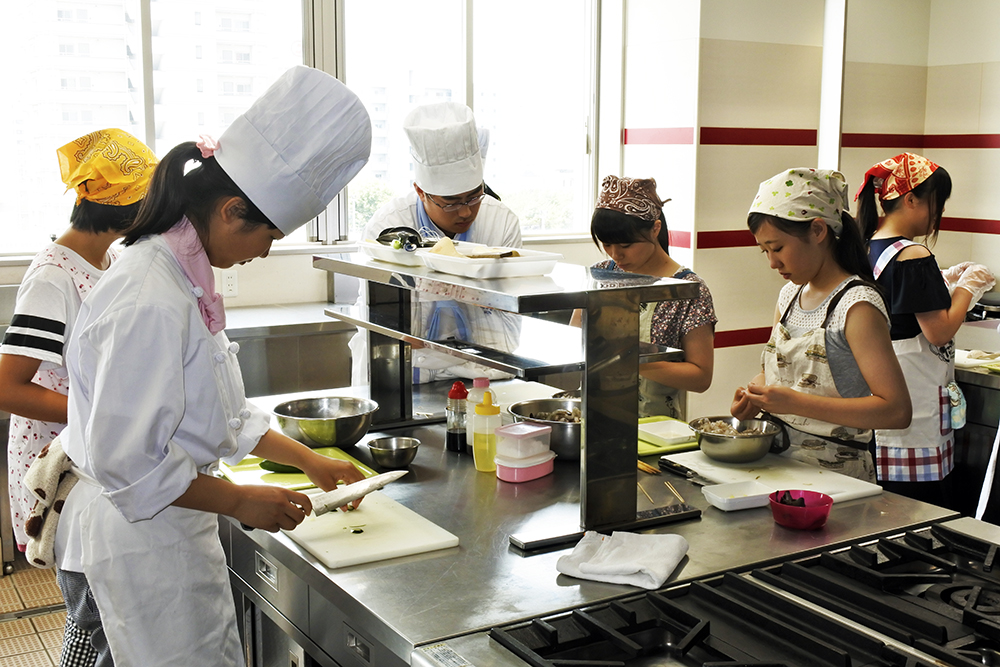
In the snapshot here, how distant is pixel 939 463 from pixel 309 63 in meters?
3.10

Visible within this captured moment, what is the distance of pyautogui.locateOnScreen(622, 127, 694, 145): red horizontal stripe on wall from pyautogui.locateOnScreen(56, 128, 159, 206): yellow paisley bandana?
3.00 meters

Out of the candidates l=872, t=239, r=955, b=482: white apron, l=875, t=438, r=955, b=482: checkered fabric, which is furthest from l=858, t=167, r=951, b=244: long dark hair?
l=875, t=438, r=955, b=482: checkered fabric

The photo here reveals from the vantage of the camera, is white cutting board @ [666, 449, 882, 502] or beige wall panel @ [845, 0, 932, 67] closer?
white cutting board @ [666, 449, 882, 502]

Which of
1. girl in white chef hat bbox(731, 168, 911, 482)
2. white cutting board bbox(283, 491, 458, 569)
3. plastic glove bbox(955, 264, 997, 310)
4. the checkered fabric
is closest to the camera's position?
white cutting board bbox(283, 491, 458, 569)

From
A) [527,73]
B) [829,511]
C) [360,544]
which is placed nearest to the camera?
[360,544]

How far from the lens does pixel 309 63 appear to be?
418cm

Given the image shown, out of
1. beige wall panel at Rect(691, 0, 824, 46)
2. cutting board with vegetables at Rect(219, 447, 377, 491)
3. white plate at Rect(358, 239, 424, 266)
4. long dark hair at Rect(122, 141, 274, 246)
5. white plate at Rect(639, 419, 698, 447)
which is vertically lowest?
cutting board with vegetables at Rect(219, 447, 377, 491)

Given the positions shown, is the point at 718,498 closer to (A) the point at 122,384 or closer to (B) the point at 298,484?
(B) the point at 298,484

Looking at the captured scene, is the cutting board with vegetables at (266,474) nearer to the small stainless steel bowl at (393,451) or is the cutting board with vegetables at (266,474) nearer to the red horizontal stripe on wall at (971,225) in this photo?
the small stainless steel bowl at (393,451)

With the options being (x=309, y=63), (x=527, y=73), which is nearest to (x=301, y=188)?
(x=309, y=63)

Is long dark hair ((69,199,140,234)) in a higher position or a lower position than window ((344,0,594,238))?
lower

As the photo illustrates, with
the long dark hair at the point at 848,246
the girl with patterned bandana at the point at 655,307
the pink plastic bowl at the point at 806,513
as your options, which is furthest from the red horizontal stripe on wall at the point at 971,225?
the pink plastic bowl at the point at 806,513

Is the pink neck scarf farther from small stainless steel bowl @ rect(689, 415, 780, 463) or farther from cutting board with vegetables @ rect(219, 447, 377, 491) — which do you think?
small stainless steel bowl @ rect(689, 415, 780, 463)

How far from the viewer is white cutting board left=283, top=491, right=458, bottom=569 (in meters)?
1.62
